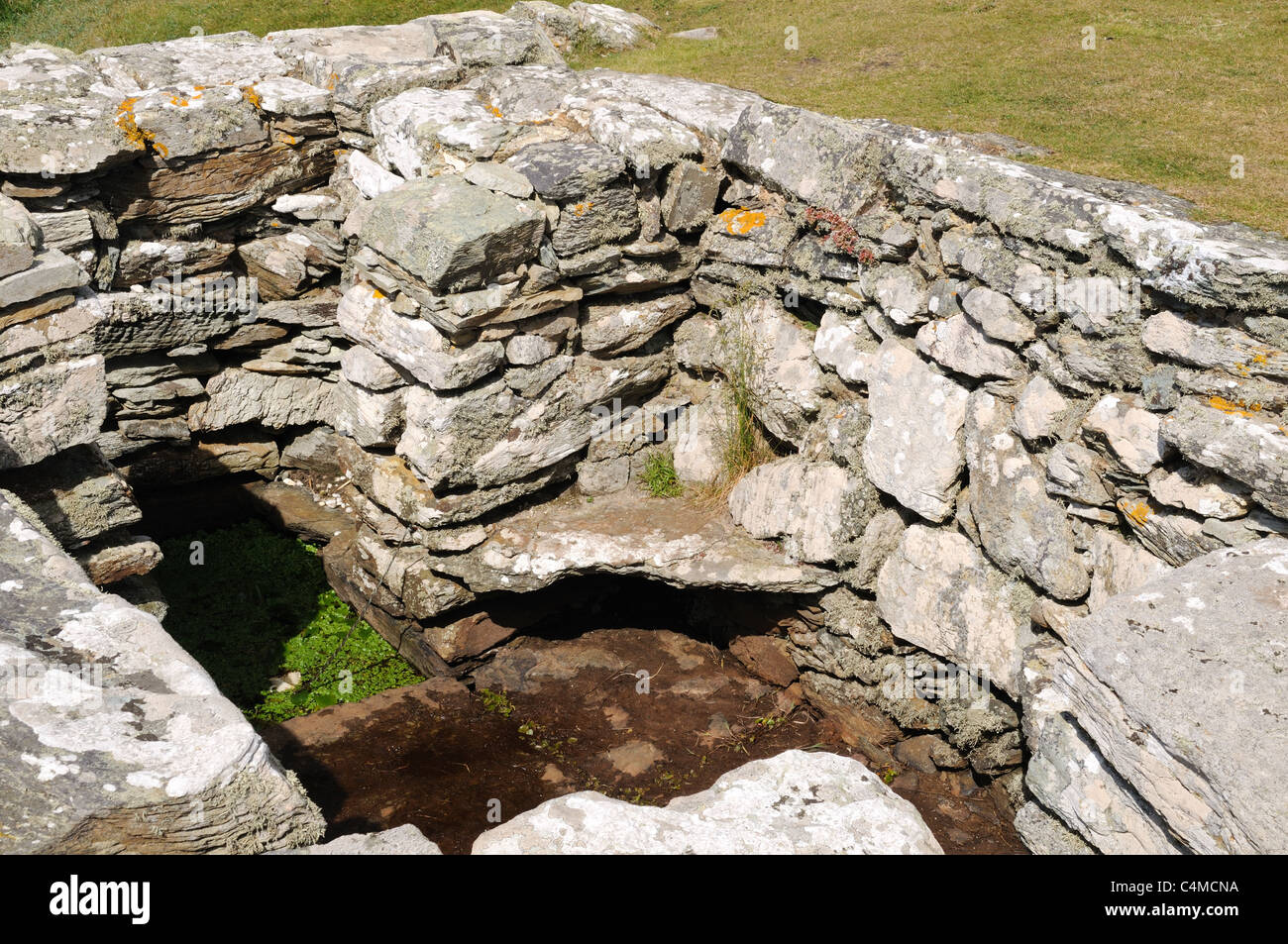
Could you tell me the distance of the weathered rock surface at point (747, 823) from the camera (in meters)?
3.18

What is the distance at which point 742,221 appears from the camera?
6754mm

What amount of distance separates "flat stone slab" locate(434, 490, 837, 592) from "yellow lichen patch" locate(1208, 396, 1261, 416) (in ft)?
8.41

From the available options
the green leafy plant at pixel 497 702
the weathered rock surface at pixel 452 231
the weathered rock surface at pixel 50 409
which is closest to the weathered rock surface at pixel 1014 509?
the weathered rock surface at pixel 452 231

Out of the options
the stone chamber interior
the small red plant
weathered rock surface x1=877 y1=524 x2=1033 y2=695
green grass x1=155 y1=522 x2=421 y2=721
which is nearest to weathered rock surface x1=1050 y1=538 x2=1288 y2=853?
weathered rock surface x1=877 y1=524 x2=1033 y2=695

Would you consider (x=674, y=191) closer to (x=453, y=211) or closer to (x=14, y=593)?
(x=453, y=211)

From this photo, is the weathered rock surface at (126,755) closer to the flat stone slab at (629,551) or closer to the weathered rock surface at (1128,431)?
the flat stone slab at (629,551)

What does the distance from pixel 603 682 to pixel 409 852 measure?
158 inches

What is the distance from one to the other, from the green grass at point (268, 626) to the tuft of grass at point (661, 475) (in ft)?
7.48

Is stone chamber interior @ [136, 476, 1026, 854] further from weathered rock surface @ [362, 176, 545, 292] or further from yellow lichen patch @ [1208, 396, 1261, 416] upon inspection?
yellow lichen patch @ [1208, 396, 1261, 416]

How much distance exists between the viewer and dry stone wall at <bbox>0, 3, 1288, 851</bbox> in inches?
172

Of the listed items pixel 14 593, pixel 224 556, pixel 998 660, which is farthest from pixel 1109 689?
pixel 224 556

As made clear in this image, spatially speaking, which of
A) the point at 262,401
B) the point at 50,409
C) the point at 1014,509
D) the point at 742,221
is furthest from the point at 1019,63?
the point at 50,409

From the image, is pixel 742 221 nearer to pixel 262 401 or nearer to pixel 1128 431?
pixel 1128 431

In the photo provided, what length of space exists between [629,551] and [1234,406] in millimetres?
3595
